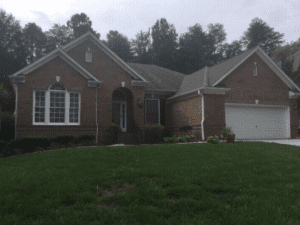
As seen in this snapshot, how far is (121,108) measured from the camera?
61.2 feet

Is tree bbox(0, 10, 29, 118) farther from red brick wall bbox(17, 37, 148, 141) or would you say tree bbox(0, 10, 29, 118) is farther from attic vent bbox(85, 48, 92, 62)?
red brick wall bbox(17, 37, 148, 141)

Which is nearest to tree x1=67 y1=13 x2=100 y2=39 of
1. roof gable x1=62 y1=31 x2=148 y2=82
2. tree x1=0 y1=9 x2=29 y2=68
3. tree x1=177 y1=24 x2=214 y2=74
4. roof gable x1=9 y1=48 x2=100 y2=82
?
tree x1=0 y1=9 x2=29 y2=68

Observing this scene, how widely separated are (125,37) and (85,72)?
3506 centimetres

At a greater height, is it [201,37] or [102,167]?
[201,37]

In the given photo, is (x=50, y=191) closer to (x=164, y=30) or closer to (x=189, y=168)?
(x=189, y=168)

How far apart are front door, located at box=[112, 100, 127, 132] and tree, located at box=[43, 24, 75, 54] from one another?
98.5 ft

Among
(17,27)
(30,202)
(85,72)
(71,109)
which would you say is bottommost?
(30,202)

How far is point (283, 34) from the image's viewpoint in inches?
1837

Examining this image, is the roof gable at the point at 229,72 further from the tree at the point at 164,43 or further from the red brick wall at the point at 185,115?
the tree at the point at 164,43

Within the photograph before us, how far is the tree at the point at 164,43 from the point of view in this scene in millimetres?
44531

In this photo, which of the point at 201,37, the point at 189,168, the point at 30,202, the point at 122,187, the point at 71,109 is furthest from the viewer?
the point at 201,37

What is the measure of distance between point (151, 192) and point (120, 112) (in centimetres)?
1418

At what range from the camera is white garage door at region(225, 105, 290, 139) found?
57.3ft

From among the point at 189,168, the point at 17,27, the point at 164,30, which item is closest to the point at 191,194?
the point at 189,168
